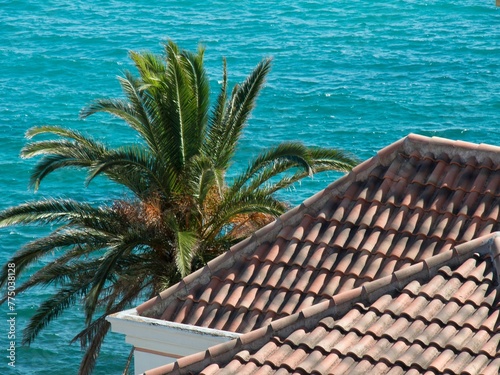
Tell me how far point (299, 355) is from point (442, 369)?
1.16 metres

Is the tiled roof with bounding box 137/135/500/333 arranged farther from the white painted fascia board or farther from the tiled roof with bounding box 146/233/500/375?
the tiled roof with bounding box 146/233/500/375

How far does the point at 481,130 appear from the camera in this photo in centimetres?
4988

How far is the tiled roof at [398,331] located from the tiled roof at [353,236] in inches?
49.9

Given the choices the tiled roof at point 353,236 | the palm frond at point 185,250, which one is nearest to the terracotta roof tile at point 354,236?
the tiled roof at point 353,236

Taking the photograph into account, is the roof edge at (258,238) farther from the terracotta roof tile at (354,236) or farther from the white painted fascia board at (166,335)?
the white painted fascia board at (166,335)

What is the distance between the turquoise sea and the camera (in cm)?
4734

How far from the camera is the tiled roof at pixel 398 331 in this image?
792cm

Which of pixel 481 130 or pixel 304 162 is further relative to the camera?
pixel 481 130

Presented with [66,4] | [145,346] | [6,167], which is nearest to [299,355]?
[145,346]

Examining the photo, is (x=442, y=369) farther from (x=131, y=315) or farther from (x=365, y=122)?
(x=365, y=122)

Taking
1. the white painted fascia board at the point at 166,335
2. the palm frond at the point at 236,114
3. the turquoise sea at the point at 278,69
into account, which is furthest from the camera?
the turquoise sea at the point at 278,69

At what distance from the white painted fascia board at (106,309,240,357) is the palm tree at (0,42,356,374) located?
19.4 feet

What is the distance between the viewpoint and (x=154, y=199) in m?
17.4

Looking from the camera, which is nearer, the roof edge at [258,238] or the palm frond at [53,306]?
the roof edge at [258,238]
